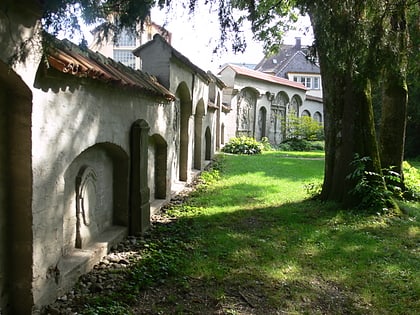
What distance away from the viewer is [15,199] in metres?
3.90

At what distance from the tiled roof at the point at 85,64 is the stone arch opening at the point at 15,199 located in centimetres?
47

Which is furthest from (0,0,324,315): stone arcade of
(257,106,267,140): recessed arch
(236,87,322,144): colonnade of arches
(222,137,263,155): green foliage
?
(257,106,267,140): recessed arch

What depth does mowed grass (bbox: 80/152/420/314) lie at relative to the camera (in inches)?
183

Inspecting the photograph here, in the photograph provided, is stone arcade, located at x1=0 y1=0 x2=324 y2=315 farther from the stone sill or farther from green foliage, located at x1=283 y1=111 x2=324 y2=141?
green foliage, located at x1=283 y1=111 x2=324 y2=141

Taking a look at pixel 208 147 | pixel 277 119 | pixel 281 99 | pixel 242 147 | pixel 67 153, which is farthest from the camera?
pixel 281 99

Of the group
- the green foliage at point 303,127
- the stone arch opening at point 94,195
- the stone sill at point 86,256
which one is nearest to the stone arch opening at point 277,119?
the green foliage at point 303,127

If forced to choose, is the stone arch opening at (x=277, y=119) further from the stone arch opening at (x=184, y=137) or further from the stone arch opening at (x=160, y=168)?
the stone arch opening at (x=160, y=168)

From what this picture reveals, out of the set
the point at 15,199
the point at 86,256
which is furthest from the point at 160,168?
the point at 15,199

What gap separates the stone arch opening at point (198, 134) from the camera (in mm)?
14570

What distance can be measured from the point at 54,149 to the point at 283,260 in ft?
11.5

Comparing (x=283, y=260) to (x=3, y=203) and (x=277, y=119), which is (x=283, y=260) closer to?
(x=3, y=203)

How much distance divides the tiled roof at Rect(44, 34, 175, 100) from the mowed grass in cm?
249

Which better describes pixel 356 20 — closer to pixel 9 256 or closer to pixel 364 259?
pixel 364 259

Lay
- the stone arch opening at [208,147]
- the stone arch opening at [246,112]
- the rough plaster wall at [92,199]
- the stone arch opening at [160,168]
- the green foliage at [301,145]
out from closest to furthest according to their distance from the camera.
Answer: the rough plaster wall at [92,199]
the stone arch opening at [160,168]
the stone arch opening at [208,147]
the stone arch opening at [246,112]
the green foliage at [301,145]
